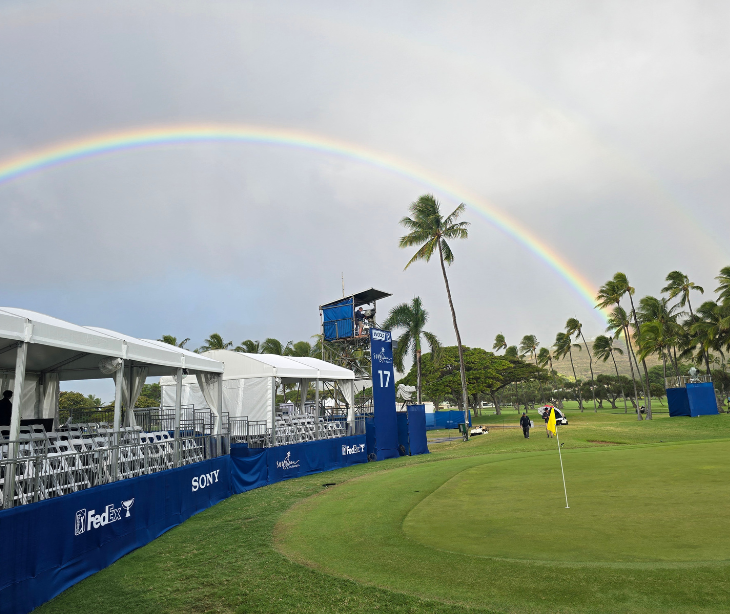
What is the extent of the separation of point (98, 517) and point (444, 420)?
4790 cm

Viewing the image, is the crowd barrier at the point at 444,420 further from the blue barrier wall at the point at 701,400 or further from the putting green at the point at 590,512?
the putting green at the point at 590,512

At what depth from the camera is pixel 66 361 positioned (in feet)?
48.6

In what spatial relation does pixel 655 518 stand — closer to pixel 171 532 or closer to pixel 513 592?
pixel 513 592

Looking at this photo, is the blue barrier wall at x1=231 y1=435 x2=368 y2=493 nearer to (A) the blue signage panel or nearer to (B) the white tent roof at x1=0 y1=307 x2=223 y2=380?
(A) the blue signage panel

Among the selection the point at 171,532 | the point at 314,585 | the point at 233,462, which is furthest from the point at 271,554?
the point at 233,462

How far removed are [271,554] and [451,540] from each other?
114 inches

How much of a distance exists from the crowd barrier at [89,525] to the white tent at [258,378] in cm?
624

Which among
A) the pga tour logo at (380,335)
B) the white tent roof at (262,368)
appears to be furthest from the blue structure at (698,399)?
the white tent roof at (262,368)

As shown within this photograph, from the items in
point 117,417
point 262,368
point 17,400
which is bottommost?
point 117,417

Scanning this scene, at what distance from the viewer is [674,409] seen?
39688 millimetres

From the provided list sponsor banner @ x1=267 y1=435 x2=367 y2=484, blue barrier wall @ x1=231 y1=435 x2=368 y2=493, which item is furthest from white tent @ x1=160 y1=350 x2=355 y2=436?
blue barrier wall @ x1=231 y1=435 x2=368 y2=493

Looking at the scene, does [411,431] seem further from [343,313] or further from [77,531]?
[77,531]

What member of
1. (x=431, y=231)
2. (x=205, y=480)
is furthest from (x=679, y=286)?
(x=205, y=480)

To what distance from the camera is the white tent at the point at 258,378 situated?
21.0m
